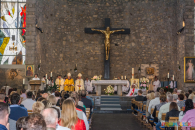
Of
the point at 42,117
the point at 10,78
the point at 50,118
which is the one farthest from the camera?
the point at 10,78

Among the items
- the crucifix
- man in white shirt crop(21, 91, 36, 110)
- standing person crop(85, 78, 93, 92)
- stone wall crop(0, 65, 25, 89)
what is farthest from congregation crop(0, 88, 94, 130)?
the crucifix

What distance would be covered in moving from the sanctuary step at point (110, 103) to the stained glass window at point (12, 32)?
5287 millimetres

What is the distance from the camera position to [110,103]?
39.7 ft

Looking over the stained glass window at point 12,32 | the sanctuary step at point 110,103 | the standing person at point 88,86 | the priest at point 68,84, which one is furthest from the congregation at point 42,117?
the standing person at point 88,86

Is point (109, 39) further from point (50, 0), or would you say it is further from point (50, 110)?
point (50, 110)

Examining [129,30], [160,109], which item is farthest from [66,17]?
[160,109]

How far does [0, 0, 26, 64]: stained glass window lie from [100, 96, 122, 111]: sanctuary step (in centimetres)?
529

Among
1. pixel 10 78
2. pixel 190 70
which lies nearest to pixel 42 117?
pixel 10 78

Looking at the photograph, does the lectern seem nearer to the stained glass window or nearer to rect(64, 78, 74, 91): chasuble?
rect(64, 78, 74, 91): chasuble

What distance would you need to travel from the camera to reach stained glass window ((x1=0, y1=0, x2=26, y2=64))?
13969 mm

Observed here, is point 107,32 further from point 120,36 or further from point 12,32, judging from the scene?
point 12,32

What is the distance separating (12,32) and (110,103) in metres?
6.94

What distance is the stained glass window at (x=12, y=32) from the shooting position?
13969 millimetres

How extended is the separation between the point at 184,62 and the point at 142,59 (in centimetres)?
323
